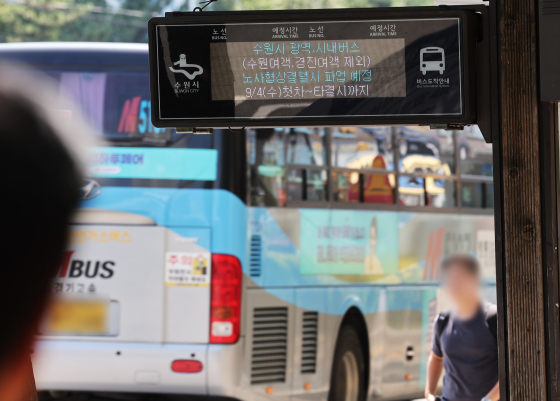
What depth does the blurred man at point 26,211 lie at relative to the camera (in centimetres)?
94

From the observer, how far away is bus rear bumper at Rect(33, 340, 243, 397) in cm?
562

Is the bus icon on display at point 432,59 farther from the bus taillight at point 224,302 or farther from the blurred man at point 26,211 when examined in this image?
the bus taillight at point 224,302

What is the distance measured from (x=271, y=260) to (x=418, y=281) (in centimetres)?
229

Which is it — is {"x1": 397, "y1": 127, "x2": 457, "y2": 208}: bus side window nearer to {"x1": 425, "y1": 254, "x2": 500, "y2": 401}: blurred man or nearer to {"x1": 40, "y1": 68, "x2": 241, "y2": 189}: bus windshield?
{"x1": 40, "y1": 68, "x2": 241, "y2": 189}: bus windshield

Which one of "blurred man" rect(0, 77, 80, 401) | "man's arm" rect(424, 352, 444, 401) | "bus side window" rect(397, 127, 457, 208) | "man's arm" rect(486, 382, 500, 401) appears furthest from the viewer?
"bus side window" rect(397, 127, 457, 208)

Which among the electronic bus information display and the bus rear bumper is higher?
the electronic bus information display

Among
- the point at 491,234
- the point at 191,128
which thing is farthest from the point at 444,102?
the point at 491,234

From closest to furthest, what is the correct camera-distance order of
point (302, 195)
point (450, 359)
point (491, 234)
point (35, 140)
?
point (35, 140), point (450, 359), point (302, 195), point (491, 234)

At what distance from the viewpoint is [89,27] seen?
90.2ft

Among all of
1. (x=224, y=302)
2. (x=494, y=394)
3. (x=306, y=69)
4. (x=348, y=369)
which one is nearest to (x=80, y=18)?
(x=348, y=369)

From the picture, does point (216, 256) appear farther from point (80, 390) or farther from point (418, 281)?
point (418, 281)

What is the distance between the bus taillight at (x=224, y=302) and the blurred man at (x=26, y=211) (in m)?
4.66

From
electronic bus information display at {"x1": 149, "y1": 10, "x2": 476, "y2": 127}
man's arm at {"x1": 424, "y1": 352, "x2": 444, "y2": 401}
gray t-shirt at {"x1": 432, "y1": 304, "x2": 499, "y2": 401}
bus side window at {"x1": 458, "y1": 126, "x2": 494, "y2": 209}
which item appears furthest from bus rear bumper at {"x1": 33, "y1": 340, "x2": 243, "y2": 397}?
bus side window at {"x1": 458, "y1": 126, "x2": 494, "y2": 209}

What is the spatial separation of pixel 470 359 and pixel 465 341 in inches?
4.7
